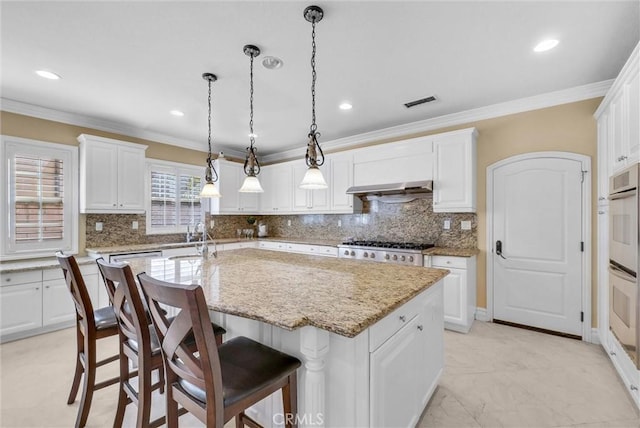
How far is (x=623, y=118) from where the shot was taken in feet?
7.29

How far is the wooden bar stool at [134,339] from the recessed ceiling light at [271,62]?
1.90 m

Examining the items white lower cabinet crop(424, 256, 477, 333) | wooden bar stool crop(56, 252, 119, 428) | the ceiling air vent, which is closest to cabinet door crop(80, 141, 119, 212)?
wooden bar stool crop(56, 252, 119, 428)

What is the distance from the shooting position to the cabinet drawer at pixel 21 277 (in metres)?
3.00

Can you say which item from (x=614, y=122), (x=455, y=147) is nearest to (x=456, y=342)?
(x=455, y=147)

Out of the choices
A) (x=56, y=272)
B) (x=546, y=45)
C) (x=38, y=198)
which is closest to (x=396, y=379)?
(x=546, y=45)

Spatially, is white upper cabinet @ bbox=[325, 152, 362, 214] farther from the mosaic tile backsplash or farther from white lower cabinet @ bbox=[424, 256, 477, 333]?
white lower cabinet @ bbox=[424, 256, 477, 333]

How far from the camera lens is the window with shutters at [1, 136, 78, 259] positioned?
3.30 metres

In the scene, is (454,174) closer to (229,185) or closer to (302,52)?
(302,52)

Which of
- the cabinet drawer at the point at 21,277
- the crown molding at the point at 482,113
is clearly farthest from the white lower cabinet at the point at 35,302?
the crown molding at the point at 482,113

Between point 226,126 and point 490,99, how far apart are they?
344 cm

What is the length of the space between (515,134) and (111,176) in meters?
5.17

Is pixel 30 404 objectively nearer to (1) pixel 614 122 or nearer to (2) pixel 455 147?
(2) pixel 455 147

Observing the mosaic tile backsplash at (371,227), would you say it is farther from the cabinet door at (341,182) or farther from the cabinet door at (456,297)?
the cabinet door at (456,297)

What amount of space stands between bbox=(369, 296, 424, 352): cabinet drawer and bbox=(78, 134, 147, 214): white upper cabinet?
13.3 feet
